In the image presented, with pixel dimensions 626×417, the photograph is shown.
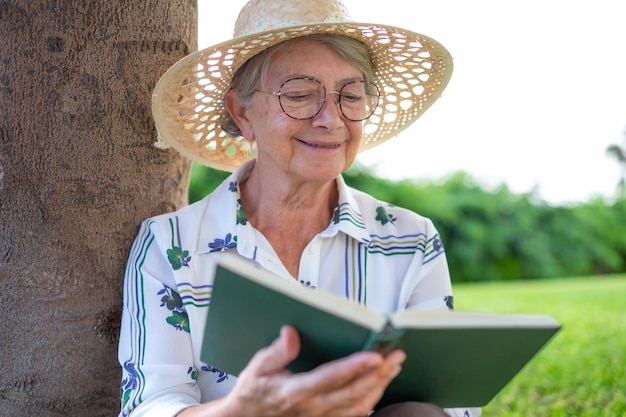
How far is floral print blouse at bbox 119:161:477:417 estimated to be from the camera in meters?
2.17

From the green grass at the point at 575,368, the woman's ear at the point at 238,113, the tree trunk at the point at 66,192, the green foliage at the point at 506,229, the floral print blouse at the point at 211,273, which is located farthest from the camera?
the green foliage at the point at 506,229

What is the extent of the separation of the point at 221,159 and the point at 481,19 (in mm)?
9136

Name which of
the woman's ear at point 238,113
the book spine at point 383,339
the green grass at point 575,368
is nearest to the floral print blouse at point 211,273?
the woman's ear at point 238,113

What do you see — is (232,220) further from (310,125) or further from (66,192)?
(66,192)

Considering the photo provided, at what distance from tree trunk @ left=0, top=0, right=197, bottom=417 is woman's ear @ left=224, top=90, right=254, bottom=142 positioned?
32 cm

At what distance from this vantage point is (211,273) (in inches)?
91.8

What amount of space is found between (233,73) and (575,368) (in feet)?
10.8

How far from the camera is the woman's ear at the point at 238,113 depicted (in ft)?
8.70

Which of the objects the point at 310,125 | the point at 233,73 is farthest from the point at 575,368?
the point at 233,73

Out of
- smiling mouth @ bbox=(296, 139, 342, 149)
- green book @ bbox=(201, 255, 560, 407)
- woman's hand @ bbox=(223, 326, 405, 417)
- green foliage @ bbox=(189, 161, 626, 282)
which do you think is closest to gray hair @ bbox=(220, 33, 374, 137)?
smiling mouth @ bbox=(296, 139, 342, 149)

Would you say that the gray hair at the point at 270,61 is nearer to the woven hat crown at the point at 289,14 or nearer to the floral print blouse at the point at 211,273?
the woven hat crown at the point at 289,14

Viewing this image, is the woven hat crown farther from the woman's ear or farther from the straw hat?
the woman's ear

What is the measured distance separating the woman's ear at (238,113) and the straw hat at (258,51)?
1.4 inches

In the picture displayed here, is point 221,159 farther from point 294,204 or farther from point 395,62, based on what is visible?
point 395,62
